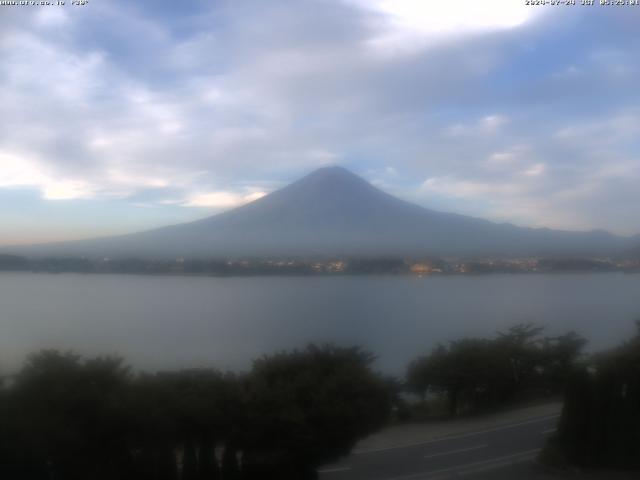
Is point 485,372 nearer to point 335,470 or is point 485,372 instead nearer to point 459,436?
point 459,436

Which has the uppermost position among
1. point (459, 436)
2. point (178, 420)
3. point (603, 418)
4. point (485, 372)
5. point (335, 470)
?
point (178, 420)

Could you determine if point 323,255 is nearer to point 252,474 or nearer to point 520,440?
point 520,440

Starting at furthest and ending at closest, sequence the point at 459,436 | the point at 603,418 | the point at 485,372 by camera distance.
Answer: the point at 485,372 → the point at 459,436 → the point at 603,418

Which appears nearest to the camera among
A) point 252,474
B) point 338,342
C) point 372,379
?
point 252,474

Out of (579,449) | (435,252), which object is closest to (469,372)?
(579,449)

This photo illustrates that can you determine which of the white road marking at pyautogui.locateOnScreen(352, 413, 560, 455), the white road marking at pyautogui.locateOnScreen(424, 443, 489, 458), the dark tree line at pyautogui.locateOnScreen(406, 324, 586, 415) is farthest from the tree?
the dark tree line at pyautogui.locateOnScreen(406, 324, 586, 415)

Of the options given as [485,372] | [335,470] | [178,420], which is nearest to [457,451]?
[335,470]
